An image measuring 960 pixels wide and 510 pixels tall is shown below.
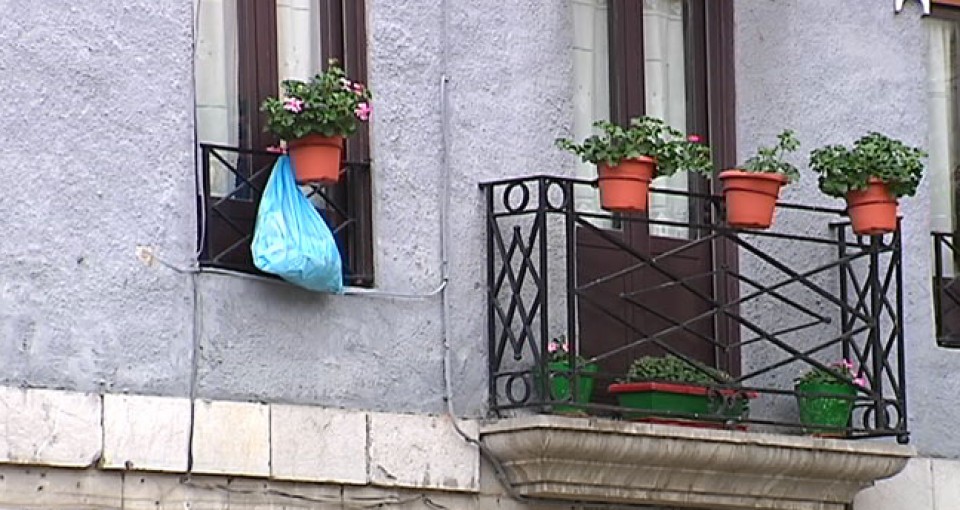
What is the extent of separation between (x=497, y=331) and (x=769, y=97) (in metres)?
2.30

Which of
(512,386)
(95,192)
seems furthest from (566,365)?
(95,192)

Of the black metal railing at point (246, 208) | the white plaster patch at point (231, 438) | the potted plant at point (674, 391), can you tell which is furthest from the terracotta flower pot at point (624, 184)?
the white plaster patch at point (231, 438)

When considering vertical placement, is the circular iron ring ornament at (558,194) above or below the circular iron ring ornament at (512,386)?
above

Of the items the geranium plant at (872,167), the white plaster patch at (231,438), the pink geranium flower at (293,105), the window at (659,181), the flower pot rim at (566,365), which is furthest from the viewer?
the geranium plant at (872,167)

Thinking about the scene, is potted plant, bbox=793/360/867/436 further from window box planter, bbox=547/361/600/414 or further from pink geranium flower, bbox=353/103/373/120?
pink geranium flower, bbox=353/103/373/120

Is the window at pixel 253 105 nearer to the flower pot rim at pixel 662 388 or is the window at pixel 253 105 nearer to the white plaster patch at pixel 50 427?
the white plaster patch at pixel 50 427

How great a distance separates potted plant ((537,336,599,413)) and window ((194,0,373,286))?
96 cm

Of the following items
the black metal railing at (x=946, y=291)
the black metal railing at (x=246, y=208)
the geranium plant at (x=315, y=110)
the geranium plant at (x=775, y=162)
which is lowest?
the black metal railing at (x=946, y=291)

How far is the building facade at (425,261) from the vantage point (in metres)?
11.9

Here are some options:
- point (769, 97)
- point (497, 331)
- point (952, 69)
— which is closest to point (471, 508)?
point (497, 331)

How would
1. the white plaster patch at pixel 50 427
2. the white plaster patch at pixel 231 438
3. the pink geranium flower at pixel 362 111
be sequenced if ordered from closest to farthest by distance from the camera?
the white plaster patch at pixel 50 427, the white plaster patch at pixel 231 438, the pink geranium flower at pixel 362 111

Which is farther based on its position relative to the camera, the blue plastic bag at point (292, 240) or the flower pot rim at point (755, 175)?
the flower pot rim at point (755, 175)

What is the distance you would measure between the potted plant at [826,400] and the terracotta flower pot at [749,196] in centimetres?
93

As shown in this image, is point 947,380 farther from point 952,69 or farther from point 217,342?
point 217,342
